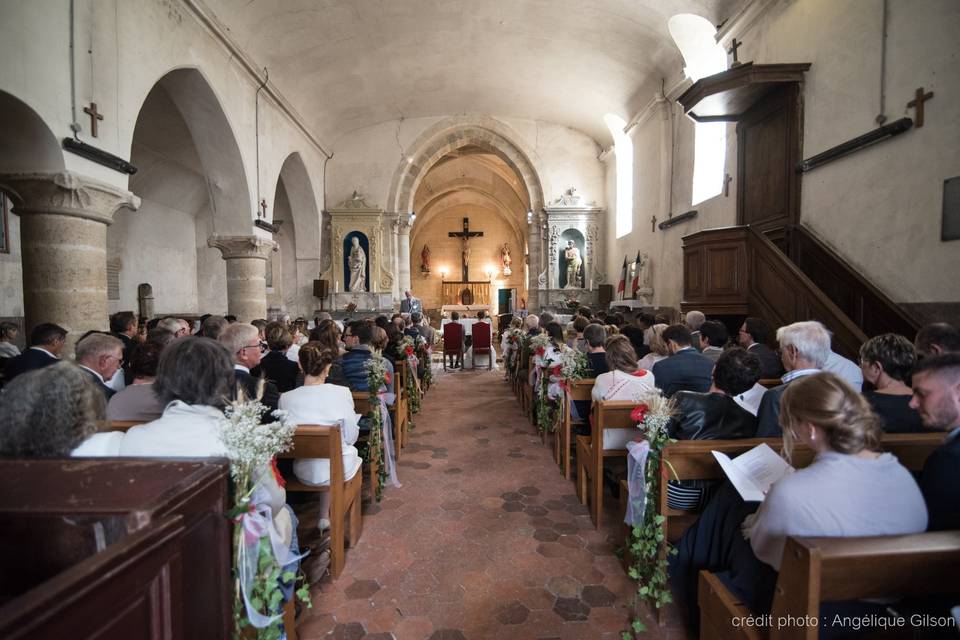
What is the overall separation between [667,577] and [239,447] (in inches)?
73.4

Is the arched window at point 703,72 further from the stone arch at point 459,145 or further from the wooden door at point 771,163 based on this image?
the stone arch at point 459,145

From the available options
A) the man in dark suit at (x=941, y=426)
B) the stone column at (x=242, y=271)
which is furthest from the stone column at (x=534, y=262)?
the man in dark suit at (x=941, y=426)

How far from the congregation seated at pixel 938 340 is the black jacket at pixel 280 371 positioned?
3972 mm

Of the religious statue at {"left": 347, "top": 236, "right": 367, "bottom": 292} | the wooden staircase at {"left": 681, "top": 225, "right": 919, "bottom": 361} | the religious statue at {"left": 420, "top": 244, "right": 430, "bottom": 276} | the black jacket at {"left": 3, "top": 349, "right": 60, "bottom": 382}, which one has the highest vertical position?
the religious statue at {"left": 420, "top": 244, "right": 430, "bottom": 276}

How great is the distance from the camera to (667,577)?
2066 millimetres

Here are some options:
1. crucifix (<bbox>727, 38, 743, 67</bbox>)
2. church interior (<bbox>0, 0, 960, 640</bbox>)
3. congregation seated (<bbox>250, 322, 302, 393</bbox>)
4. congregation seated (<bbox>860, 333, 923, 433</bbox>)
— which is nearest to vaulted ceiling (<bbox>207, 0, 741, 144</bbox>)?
church interior (<bbox>0, 0, 960, 640</bbox>)

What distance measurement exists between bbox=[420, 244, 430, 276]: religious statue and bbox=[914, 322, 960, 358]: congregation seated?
70.8 ft

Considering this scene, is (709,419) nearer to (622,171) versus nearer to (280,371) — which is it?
(280,371)

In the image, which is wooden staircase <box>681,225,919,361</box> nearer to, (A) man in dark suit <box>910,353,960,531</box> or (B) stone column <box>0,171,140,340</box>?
(A) man in dark suit <box>910,353,960,531</box>

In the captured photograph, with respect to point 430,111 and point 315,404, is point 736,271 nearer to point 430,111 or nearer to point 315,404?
point 315,404

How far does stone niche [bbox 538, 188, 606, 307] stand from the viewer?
13398 mm

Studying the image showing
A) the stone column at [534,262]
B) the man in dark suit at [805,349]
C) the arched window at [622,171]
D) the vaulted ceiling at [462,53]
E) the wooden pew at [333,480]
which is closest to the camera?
the wooden pew at [333,480]

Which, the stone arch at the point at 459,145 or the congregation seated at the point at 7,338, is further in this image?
the stone arch at the point at 459,145

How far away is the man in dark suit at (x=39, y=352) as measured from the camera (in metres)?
3.27
